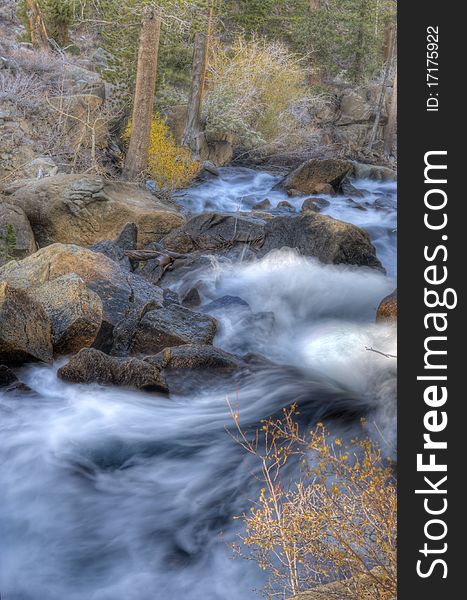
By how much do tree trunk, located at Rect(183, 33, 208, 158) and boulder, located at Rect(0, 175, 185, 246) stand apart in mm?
8505

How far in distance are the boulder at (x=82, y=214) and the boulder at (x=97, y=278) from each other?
3.74m

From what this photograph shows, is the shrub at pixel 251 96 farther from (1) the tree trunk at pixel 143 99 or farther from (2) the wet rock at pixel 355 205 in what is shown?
(2) the wet rock at pixel 355 205

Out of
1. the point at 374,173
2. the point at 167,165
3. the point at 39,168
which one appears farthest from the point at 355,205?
the point at 39,168

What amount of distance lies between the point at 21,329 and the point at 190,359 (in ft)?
6.10

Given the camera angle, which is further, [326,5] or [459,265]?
[326,5]

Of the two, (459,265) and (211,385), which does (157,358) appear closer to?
(211,385)

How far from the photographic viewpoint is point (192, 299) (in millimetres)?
9867

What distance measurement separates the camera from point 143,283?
29.6 feet

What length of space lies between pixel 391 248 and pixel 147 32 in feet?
25.5

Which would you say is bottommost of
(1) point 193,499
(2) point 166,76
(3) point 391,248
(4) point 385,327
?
(1) point 193,499

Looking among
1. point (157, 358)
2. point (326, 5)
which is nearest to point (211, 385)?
point (157, 358)

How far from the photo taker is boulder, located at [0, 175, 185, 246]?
12555 millimetres

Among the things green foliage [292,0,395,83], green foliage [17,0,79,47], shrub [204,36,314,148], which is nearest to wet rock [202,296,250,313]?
shrub [204,36,314,148]

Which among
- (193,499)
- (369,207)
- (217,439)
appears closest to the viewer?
(193,499)
